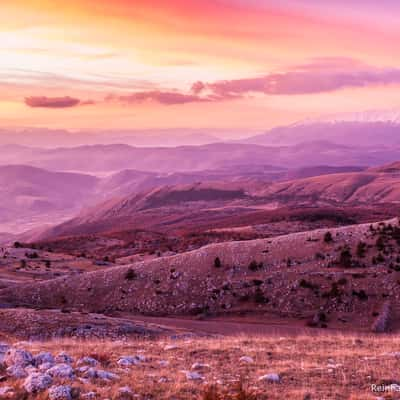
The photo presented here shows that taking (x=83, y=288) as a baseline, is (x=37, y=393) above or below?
above

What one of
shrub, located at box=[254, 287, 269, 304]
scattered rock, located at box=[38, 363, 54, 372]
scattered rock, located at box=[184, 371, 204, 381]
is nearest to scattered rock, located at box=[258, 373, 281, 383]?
scattered rock, located at box=[184, 371, 204, 381]

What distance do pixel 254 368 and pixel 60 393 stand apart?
18.0 ft

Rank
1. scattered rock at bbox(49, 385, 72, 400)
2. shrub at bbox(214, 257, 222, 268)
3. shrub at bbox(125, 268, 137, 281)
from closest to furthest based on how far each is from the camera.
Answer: scattered rock at bbox(49, 385, 72, 400)
shrub at bbox(214, 257, 222, 268)
shrub at bbox(125, 268, 137, 281)

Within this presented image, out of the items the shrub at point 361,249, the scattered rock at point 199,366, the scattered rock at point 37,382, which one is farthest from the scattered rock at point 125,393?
the shrub at point 361,249

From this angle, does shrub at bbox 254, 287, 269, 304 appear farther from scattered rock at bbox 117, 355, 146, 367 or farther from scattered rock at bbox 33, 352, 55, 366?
scattered rock at bbox 33, 352, 55, 366

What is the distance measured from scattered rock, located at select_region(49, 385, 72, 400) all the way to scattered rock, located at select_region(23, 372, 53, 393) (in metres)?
0.36

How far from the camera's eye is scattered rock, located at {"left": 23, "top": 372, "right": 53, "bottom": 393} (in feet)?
32.1

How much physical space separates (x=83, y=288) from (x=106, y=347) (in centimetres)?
2059

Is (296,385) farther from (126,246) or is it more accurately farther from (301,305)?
(126,246)

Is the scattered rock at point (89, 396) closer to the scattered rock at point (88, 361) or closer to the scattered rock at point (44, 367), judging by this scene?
the scattered rock at point (44, 367)

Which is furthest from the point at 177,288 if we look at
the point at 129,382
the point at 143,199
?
the point at 143,199

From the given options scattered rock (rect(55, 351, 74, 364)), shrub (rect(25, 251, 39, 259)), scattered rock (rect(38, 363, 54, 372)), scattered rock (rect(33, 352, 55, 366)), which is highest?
scattered rock (rect(38, 363, 54, 372))

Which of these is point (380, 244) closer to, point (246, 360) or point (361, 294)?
point (361, 294)

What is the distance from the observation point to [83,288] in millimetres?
34938
